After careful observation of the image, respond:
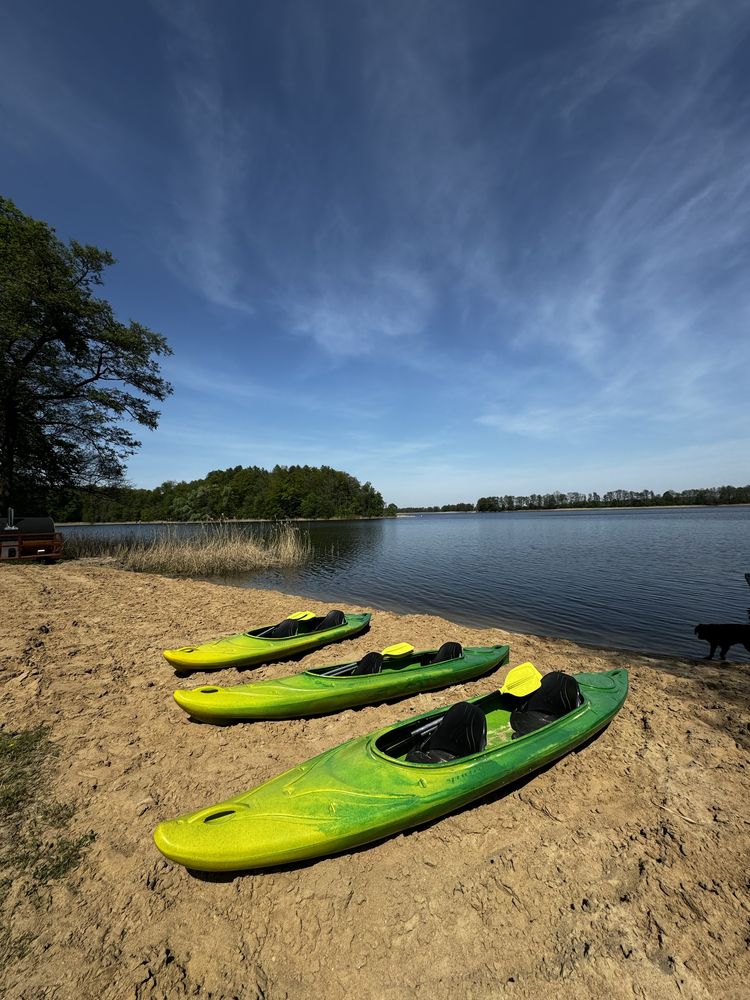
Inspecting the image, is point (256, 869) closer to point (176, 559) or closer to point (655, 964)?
point (655, 964)

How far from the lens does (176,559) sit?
17875mm

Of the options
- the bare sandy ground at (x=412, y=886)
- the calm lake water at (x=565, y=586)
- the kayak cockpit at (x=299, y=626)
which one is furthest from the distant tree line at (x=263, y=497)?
the bare sandy ground at (x=412, y=886)

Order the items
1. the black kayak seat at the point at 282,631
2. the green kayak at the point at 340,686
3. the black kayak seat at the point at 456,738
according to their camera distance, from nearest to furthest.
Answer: the black kayak seat at the point at 456,738, the green kayak at the point at 340,686, the black kayak seat at the point at 282,631

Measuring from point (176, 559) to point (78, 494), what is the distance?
556 centimetres

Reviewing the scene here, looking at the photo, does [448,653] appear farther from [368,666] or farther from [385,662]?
[368,666]

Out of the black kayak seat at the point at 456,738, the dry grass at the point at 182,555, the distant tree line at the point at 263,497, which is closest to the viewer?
the black kayak seat at the point at 456,738

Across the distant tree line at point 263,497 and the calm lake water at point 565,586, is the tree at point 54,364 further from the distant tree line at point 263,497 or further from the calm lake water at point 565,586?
the distant tree line at point 263,497

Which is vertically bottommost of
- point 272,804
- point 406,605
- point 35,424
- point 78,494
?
point 406,605

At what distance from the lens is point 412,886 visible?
8.02 ft

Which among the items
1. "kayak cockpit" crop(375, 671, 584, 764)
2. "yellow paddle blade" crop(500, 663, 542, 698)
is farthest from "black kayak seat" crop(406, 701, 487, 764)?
"yellow paddle blade" crop(500, 663, 542, 698)

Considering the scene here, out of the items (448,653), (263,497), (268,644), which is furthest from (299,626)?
(263,497)

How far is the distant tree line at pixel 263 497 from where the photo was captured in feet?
231

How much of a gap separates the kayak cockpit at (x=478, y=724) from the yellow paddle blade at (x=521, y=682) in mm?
158

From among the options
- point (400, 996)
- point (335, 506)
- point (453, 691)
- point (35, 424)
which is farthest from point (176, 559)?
point (335, 506)
